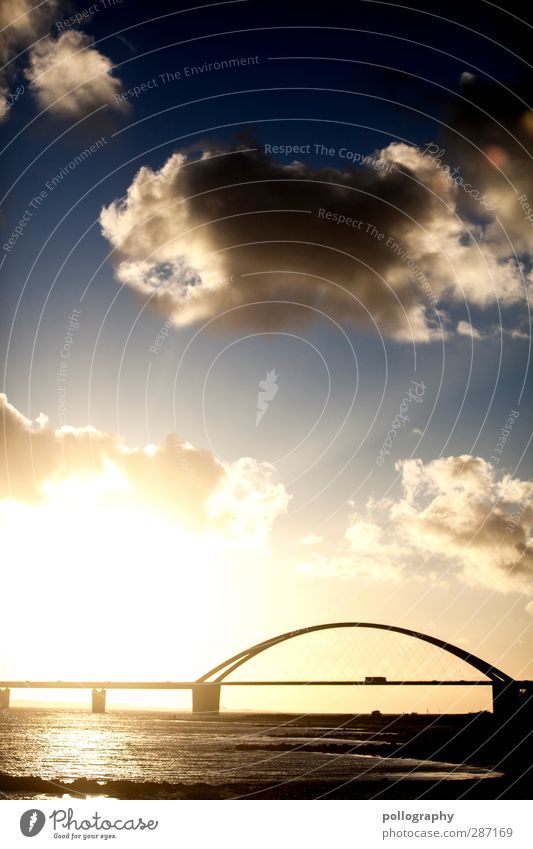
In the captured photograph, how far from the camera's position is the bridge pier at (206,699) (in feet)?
538

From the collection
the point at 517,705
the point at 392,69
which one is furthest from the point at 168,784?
the point at 517,705

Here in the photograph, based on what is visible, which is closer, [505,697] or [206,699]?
[505,697]

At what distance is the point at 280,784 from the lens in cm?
2520

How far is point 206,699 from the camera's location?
166 m

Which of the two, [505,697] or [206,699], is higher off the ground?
[206,699]
